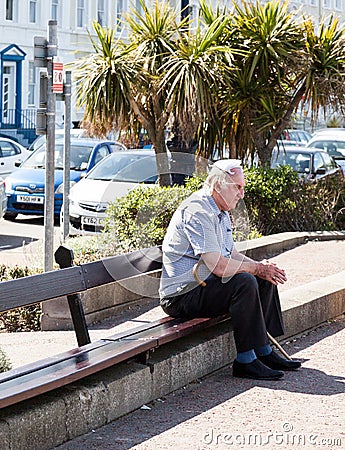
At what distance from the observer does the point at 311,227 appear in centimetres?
1475

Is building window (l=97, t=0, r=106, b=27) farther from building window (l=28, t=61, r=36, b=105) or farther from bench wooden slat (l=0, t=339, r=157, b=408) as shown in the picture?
bench wooden slat (l=0, t=339, r=157, b=408)

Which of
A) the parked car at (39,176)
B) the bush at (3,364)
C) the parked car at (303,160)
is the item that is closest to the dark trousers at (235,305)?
the bush at (3,364)

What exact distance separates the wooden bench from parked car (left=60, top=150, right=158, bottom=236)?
7679mm

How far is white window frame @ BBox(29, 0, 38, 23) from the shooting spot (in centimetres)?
4362

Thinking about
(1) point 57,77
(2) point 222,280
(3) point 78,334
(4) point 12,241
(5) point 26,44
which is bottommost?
(4) point 12,241

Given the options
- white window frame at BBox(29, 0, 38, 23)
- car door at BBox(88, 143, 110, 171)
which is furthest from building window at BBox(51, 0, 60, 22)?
car door at BBox(88, 143, 110, 171)

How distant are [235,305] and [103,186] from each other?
10.1 m

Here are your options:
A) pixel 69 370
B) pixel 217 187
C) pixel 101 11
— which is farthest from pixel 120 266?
pixel 101 11

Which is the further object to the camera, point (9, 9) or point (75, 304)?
point (9, 9)

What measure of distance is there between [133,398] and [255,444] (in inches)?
34.2

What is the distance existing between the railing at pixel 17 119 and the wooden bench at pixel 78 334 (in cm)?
3595

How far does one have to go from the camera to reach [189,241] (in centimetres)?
700

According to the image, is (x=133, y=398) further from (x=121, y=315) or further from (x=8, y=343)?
(x=121, y=315)

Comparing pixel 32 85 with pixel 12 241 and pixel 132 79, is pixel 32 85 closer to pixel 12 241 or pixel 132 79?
pixel 12 241
